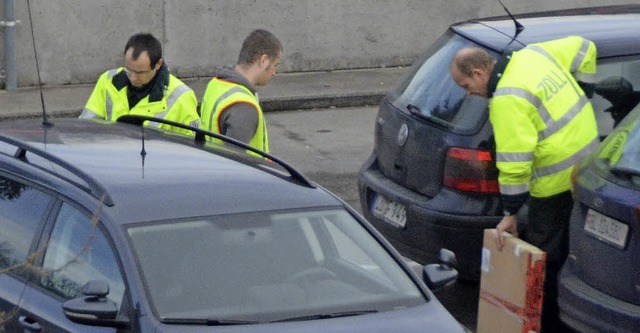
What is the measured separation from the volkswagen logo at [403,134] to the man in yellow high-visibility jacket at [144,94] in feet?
3.95

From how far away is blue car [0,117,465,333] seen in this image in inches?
185

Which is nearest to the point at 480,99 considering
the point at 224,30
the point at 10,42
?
the point at 10,42

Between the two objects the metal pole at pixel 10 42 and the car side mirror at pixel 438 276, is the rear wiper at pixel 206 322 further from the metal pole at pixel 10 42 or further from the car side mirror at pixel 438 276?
the metal pole at pixel 10 42

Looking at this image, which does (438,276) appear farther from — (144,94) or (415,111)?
(144,94)

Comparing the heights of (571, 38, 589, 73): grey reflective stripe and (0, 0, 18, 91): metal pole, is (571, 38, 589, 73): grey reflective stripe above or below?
above

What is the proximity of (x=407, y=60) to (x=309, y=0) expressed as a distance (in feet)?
5.16

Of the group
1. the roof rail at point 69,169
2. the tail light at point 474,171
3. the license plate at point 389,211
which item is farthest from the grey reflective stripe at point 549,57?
the roof rail at point 69,169

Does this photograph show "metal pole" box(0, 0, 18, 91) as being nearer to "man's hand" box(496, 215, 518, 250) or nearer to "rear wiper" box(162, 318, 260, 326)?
"man's hand" box(496, 215, 518, 250)

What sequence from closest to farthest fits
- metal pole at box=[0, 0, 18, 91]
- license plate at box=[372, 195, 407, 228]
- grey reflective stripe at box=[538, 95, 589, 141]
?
grey reflective stripe at box=[538, 95, 589, 141] < license plate at box=[372, 195, 407, 228] < metal pole at box=[0, 0, 18, 91]

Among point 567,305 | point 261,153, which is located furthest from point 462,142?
point 261,153

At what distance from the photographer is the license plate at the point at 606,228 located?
5.90 metres

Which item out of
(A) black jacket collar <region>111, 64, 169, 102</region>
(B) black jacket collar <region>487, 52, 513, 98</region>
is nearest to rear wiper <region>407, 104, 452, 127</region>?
(B) black jacket collar <region>487, 52, 513, 98</region>

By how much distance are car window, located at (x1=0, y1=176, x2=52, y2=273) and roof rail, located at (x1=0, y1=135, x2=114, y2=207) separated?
0.12 metres

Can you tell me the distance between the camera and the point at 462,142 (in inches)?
282
